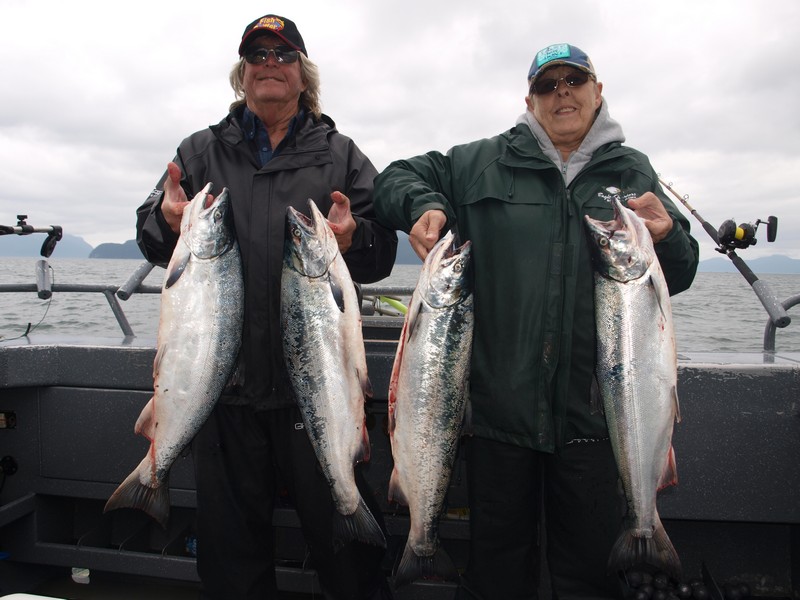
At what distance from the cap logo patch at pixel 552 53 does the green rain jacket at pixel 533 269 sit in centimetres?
43

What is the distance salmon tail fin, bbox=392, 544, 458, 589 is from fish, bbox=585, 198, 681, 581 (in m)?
0.76

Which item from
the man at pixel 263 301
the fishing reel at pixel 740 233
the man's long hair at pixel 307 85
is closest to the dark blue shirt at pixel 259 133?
the man at pixel 263 301

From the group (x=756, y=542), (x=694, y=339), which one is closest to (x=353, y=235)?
(x=756, y=542)

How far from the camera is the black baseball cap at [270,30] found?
10.5 ft

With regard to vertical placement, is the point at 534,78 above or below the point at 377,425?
Result: above

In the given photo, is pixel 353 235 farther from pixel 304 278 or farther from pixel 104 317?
pixel 104 317

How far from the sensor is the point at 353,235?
3.17 meters

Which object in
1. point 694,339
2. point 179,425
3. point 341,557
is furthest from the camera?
point 694,339

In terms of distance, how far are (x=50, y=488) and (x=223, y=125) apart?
2.83m

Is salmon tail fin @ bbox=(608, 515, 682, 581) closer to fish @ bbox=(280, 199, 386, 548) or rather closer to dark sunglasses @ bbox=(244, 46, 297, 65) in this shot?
fish @ bbox=(280, 199, 386, 548)

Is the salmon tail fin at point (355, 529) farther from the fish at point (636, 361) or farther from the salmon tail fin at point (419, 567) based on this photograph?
the fish at point (636, 361)

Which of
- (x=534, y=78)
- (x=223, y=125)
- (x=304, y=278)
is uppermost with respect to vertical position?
(x=534, y=78)

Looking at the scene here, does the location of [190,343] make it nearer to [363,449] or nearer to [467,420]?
[363,449]

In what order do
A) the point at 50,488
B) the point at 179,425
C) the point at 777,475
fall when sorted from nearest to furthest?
the point at 179,425 → the point at 777,475 → the point at 50,488
